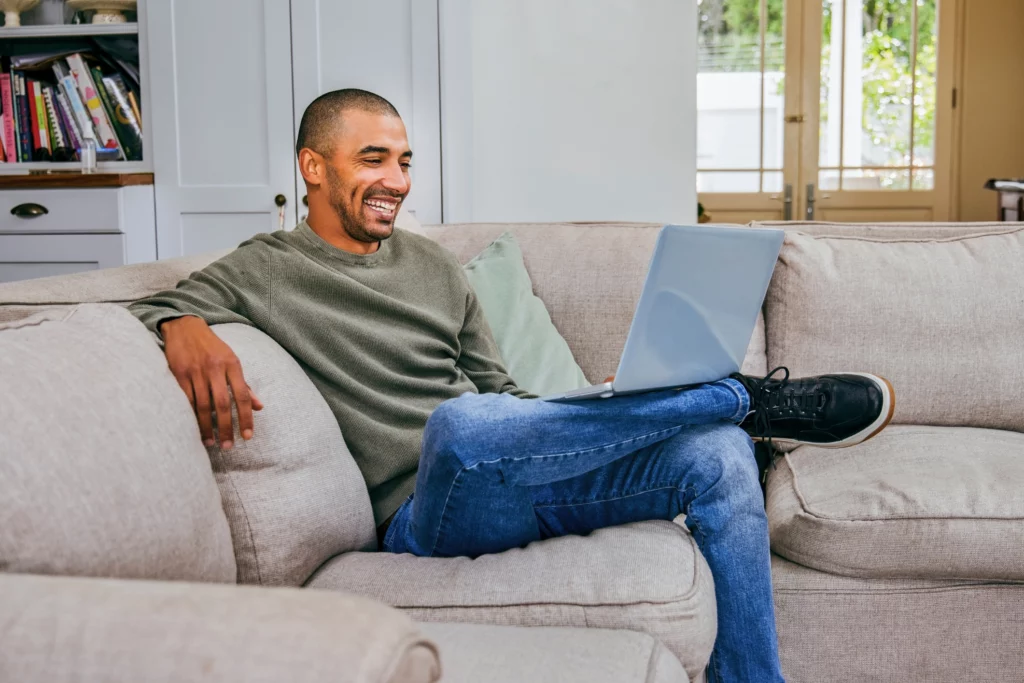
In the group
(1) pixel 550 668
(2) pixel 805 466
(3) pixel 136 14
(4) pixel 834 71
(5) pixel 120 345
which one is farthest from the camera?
(4) pixel 834 71

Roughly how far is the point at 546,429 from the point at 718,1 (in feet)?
15.6

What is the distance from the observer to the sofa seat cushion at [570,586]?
1.18m

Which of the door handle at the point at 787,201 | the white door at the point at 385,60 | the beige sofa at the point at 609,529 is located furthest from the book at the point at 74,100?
the door handle at the point at 787,201

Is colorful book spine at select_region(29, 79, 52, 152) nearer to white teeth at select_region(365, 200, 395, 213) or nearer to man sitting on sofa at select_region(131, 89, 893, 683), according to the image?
man sitting on sofa at select_region(131, 89, 893, 683)

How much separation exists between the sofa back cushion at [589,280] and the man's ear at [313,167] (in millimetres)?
484

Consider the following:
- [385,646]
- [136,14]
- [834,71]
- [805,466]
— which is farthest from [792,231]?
[834,71]

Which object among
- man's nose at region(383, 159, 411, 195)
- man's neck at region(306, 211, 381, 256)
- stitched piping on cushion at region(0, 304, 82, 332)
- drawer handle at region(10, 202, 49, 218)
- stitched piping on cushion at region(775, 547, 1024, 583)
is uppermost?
man's nose at region(383, 159, 411, 195)

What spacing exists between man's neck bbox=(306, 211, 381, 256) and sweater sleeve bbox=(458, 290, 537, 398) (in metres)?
0.20

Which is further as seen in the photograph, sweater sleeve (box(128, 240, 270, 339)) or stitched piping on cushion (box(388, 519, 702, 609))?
sweater sleeve (box(128, 240, 270, 339))

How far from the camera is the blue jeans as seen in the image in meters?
1.31

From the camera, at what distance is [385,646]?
23.6 inches

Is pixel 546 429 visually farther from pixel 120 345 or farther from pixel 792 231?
pixel 792 231

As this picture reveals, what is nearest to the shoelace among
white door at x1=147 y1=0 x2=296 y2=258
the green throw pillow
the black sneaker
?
the black sneaker

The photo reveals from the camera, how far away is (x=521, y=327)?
1.95 meters
